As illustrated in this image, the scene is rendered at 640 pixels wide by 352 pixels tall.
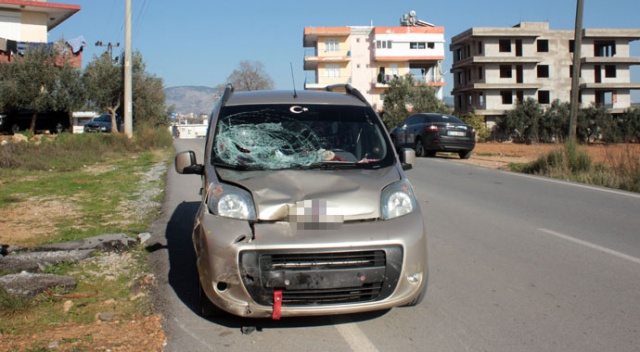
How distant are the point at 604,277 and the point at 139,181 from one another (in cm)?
1243

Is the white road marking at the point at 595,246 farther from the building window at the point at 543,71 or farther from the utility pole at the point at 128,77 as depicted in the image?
the building window at the point at 543,71

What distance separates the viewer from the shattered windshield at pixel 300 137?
16.8 feet

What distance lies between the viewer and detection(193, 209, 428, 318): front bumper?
13.2 feet

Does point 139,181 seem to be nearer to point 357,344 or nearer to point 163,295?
point 163,295

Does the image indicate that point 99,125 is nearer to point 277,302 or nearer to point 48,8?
point 48,8

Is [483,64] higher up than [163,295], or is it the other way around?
[483,64]

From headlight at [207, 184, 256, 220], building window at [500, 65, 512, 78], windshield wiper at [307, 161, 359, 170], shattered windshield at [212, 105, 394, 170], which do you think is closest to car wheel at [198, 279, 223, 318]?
headlight at [207, 184, 256, 220]

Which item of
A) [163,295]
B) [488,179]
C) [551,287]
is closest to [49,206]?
[163,295]

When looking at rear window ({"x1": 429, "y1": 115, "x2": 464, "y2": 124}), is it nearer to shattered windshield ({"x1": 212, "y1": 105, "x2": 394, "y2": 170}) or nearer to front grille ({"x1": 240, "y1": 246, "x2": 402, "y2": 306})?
shattered windshield ({"x1": 212, "y1": 105, "x2": 394, "y2": 170})

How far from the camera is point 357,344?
4.18 metres

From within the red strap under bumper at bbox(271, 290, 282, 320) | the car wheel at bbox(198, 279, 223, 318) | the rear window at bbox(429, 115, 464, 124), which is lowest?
the car wheel at bbox(198, 279, 223, 318)

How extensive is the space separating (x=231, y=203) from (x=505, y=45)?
7200 centimetres

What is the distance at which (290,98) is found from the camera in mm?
5797

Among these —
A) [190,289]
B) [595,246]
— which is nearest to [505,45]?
[595,246]
